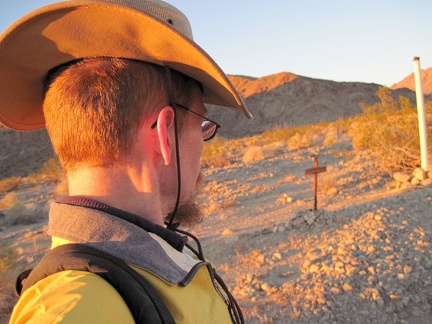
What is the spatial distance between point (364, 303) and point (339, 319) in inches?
12.6

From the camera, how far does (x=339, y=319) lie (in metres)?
3.29

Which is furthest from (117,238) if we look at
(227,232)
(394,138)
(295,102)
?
(295,102)

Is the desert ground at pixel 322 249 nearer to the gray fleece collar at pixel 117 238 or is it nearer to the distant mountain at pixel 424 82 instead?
the gray fleece collar at pixel 117 238

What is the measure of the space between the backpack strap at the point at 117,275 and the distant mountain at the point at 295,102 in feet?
147

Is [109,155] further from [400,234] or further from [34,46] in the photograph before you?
[400,234]

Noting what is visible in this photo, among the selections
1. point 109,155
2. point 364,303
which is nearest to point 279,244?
point 364,303

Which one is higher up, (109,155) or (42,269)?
(109,155)

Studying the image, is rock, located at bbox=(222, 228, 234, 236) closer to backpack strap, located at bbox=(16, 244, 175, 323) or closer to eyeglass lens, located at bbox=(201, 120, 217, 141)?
eyeglass lens, located at bbox=(201, 120, 217, 141)

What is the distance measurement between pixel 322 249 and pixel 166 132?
396cm

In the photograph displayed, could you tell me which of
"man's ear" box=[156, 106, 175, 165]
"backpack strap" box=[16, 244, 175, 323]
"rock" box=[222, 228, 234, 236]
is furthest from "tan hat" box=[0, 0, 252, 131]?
"rock" box=[222, 228, 234, 236]

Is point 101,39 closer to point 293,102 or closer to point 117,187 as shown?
point 117,187

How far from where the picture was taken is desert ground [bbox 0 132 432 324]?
3.45 meters

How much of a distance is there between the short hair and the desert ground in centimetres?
292

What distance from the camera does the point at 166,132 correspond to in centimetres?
111
